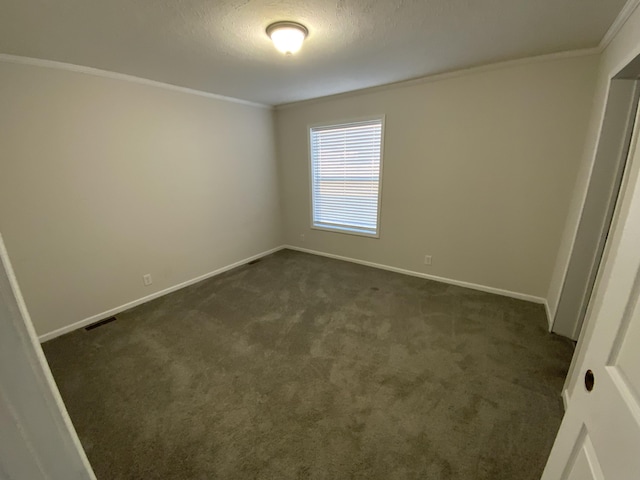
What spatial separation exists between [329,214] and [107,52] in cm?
300

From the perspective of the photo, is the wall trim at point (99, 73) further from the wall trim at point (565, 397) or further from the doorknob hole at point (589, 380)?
the wall trim at point (565, 397)

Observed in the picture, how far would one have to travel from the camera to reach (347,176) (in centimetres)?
386

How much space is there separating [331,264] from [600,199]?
2878 mm

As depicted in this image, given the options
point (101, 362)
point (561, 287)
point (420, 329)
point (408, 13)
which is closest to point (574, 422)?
point (420, 329)

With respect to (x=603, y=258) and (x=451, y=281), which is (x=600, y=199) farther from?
(x=451, y=281)

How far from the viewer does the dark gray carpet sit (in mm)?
1404

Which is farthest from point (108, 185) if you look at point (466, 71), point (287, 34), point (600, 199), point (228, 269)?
point (600, 199)

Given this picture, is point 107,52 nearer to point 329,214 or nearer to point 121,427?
point 121,427

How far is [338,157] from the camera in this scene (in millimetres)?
3869

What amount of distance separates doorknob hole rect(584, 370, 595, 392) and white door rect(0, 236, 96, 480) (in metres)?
1.29

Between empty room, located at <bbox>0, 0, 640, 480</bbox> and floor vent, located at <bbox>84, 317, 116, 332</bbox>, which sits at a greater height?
empty room, located at <bbox>0, 0, 640, 480</bbox>

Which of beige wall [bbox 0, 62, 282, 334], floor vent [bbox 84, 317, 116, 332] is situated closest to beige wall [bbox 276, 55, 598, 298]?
beige wall [bbox 0, 62, 282, 334]

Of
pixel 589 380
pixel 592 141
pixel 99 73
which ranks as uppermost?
pixel 99 73

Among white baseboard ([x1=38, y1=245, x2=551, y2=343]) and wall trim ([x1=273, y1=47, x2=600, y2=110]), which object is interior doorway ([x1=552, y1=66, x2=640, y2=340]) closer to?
white baseboard ([x1=38, y1=245, x2=551, y2=343])
